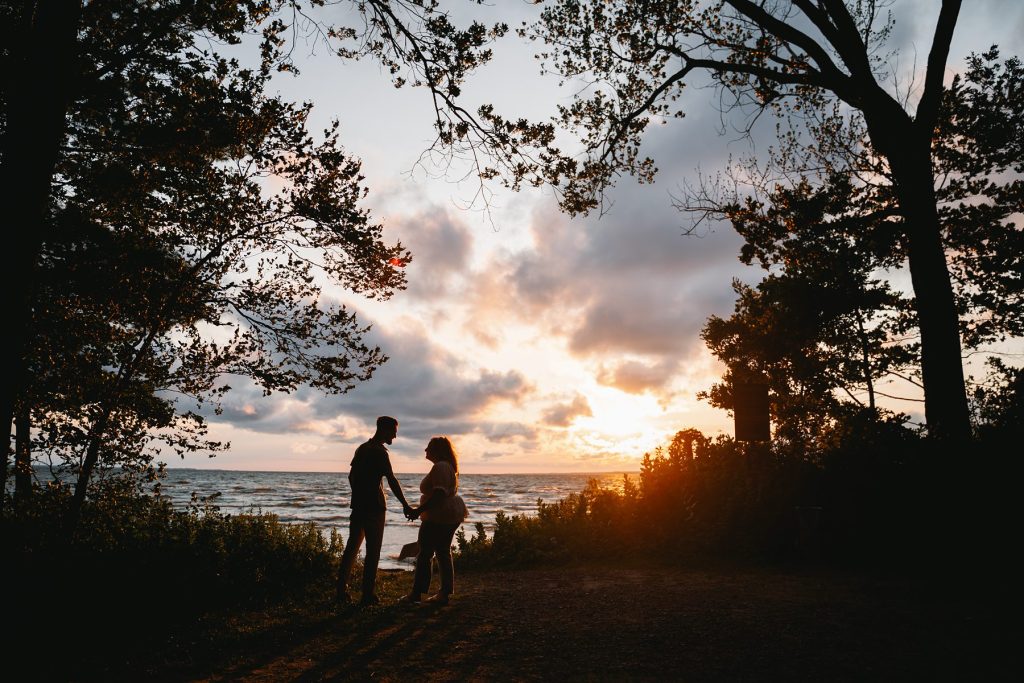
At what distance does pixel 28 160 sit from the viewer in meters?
5.53

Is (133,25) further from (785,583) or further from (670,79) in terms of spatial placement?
(785,583)

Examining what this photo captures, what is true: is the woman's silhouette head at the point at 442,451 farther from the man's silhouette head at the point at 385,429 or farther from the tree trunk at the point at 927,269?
the tree trunk at the point at 927,269

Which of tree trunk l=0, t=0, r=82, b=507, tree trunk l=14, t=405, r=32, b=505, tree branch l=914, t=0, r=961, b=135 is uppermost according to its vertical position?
tree branch l=914, t=0, r=961, b=135

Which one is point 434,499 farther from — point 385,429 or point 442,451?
point 385,429

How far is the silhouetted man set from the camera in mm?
7742

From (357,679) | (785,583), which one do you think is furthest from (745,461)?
(357,679)

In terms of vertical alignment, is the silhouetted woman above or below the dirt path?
above

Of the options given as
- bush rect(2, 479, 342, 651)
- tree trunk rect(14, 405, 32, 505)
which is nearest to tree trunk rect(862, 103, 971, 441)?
bush rect(2, 479, 342, 651)

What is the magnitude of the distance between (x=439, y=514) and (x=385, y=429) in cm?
138

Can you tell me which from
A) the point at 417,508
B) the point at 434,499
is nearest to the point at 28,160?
the point at 417,508

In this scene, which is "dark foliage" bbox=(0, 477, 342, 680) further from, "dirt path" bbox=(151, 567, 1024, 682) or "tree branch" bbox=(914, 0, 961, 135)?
"tree branch" bbox=(914, 0, 961, 135)

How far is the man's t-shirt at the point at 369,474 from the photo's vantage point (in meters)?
7.81

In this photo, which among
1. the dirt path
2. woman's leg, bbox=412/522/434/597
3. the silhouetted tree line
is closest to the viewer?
the dirt path

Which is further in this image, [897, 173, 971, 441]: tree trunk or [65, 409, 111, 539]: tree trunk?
[897, 173, 971, 441]: tree trunk
